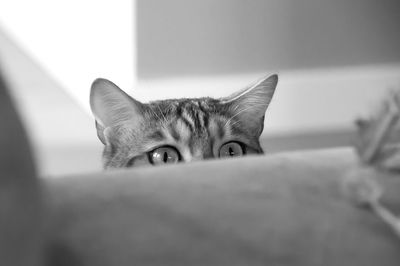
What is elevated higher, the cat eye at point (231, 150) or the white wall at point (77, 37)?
the cat eye at point (231, 150)

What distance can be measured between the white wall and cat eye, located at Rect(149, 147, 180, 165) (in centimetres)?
114

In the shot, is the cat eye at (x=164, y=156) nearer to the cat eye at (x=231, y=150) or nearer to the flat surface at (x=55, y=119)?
the cat eye at (x=231, y=150)

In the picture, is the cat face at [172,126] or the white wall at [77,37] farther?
the white wall at [77,37]

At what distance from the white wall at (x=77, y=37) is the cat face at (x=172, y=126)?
1.03m

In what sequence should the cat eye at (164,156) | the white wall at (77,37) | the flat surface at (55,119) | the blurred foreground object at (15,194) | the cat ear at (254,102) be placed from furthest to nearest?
the white wall at (77,37) < the flat surface at (55,119) < the cat ear at (254,102) < the cat eye at (164,156) < the blurred foreground object at (15,194)

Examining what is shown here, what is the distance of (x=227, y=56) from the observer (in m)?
2.27

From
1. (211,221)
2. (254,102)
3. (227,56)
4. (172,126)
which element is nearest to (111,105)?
(172,126)

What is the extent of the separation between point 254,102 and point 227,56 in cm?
113

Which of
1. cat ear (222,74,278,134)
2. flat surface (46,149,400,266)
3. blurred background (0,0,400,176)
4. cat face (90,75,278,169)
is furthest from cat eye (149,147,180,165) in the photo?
blurred background (0,0,400,176)

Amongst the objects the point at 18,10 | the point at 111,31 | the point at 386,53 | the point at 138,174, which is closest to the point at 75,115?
the point at 111,31

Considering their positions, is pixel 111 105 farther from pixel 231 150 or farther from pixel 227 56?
pixel 227 56

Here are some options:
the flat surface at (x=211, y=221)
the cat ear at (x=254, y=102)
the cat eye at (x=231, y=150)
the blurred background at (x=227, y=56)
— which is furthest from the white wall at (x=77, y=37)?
the flat surface at (x=211, y=221)

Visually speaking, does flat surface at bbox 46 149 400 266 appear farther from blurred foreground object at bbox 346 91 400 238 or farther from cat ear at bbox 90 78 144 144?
cat ear at bbox 90 78 144 144

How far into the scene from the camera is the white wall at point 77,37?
7.07ft
